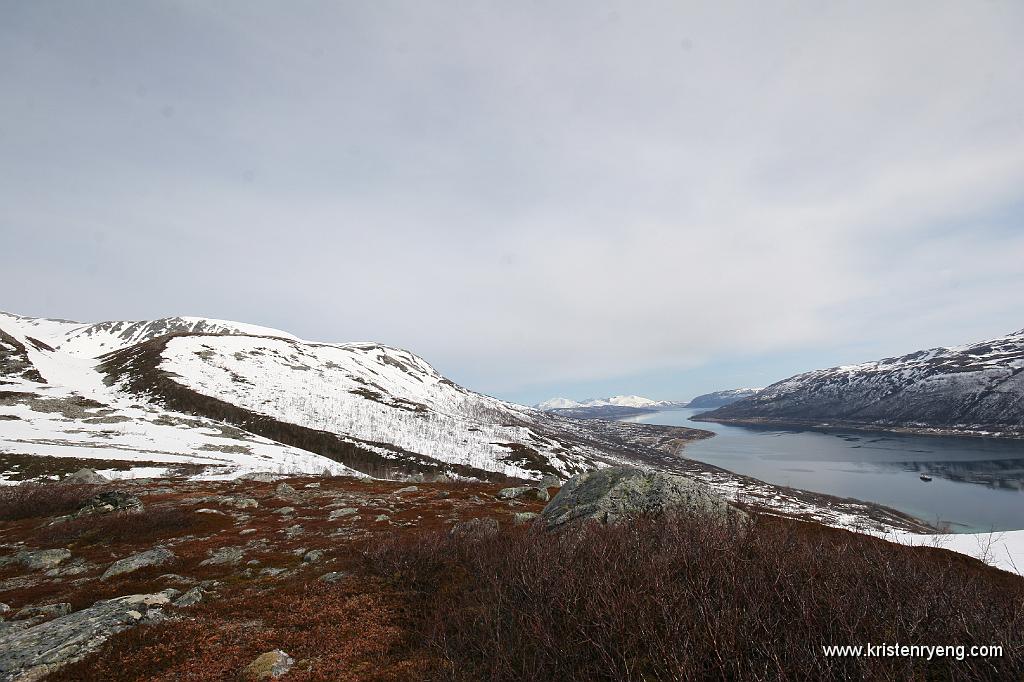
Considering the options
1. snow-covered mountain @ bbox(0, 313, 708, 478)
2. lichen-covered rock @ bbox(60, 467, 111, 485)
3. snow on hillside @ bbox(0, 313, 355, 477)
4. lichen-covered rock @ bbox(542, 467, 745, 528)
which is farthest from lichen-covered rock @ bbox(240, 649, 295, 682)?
snow-covered mountain @ bbox(0, 313, 708, 478)

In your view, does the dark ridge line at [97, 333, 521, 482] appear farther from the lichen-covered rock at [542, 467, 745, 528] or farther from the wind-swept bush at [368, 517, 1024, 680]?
the wind-swept bush at [368, 517, 1024, 680]

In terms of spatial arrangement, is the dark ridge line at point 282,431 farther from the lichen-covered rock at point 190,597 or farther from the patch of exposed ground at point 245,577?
the lichen-covered rock at point 190,597

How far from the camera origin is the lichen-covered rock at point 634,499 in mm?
16734

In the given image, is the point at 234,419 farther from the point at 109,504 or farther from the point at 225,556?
the point at 225,556

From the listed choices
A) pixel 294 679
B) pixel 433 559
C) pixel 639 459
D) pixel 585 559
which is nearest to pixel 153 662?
pixel 294 679

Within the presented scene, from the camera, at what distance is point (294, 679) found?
7.82 m

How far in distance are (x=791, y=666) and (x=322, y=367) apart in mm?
214651

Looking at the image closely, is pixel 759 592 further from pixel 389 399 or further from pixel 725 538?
pixel 389 399

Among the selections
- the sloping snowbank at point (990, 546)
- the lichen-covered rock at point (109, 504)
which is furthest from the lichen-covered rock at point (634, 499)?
the lichen-covered rock at point (109, 504)

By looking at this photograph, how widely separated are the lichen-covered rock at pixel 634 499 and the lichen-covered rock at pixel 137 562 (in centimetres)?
1612

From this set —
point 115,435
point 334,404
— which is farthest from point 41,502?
point 334,404

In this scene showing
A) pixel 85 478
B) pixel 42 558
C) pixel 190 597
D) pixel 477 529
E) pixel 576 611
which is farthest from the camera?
pixel 85 478

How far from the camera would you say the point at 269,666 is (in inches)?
322

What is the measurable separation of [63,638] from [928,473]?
192647mm
